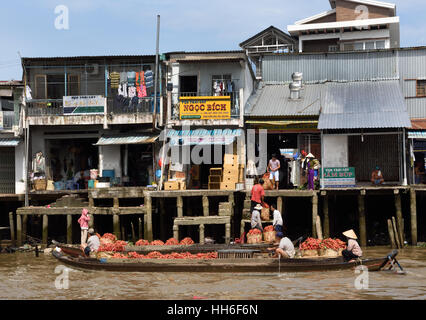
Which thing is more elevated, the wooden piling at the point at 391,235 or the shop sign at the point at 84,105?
the shop sign at the point at 84,105

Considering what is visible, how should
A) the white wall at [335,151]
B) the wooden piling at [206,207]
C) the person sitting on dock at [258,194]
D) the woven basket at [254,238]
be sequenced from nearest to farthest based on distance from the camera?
the woven basket at [254,238] → the person sitting on dock at [258,194] → the wooden piling at [206,207] → the white wall at [335,151]

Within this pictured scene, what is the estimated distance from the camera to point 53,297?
1603cm

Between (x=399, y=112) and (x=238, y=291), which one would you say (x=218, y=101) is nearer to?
(x=399, y=112)

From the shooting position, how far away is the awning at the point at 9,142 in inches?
1128

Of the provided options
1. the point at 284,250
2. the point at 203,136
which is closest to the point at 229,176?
the point at 203,136

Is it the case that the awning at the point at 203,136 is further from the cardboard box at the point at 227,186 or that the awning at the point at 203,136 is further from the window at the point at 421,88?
the window at the point at 421,88

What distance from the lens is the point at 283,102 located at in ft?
92.7

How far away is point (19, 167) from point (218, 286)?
16079 mm

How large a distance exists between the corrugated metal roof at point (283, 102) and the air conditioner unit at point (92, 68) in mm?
7871

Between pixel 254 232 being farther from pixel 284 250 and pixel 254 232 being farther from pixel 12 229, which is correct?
pixel 12 229

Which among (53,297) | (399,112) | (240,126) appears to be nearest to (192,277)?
(53,297)

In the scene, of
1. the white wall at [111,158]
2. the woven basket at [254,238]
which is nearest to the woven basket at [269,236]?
the woven basket at [254,238]

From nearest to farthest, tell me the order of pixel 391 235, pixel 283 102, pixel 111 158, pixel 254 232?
1. pixel 254 232
2. pixel 391 235
3. pixel 283 102
4. pixel 111 158
